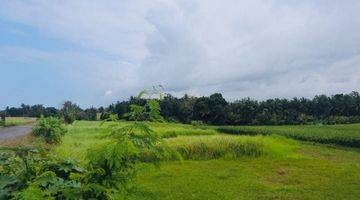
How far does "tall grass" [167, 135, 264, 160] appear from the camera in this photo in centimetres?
1802

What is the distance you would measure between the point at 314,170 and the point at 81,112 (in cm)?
5060

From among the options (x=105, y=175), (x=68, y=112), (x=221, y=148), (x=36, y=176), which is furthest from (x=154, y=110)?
(x=68, y=112)

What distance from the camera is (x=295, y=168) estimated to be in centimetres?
1563

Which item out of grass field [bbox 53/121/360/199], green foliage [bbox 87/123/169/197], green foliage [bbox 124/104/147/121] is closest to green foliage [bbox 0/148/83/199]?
green foliage [bbox 87/123/169/197]

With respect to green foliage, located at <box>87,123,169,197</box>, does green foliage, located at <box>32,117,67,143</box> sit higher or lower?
higher

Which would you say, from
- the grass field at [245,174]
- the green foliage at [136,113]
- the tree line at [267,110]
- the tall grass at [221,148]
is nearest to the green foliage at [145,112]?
the green foliage at [136,113]

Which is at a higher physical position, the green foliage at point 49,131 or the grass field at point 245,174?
the green foliage at point 49,131

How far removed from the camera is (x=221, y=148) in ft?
60.0

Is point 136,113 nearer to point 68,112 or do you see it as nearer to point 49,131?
point 49,131

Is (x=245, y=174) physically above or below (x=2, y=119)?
below

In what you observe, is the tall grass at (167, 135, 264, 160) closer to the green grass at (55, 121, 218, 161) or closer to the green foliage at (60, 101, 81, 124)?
the green grass at (55, 121, 218, 161)

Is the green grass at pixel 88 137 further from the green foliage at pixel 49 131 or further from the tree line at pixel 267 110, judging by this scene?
the tree line at pixel 267 110

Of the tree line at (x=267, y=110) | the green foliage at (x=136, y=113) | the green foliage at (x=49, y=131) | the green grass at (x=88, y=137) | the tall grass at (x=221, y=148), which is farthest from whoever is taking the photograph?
the tree line at (x=267, y=110)

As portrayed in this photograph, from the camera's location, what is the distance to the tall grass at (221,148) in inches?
709
